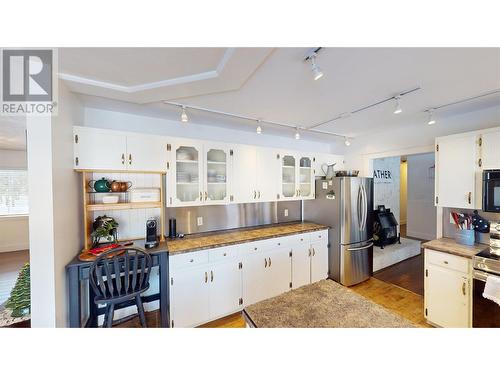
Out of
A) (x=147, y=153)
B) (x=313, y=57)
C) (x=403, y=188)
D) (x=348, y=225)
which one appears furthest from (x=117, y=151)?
(x=403, y=188)

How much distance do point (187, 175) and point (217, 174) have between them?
38cm

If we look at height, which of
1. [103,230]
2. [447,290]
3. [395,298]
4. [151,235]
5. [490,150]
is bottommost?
[395,298]

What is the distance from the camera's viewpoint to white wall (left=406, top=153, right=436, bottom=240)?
4.77 m

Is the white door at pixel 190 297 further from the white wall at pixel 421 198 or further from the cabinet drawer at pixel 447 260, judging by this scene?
the white wall at pixel 421 198

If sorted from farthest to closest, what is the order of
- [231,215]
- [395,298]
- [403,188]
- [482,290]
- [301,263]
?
[403,188]
[231,215]
[301,263]
[395,298]
[482,290]

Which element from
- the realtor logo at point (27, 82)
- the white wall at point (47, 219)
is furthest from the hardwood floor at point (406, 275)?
the realtor logo at point (27, 82)

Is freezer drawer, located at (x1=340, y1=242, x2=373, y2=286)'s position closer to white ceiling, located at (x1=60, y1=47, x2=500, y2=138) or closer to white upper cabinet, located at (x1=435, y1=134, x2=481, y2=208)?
white upper cabinet, located at (x1=435, y1=134, x2=481, y2=208)

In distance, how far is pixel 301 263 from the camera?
2.71 meters

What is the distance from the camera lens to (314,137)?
3367 mm

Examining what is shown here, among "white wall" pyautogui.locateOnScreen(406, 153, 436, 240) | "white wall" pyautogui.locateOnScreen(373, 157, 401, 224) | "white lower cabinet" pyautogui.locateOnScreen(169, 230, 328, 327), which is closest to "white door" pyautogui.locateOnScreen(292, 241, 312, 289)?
"white lower cabinet" pyautogui.locateOnScreen(169, 230, 328, 327)

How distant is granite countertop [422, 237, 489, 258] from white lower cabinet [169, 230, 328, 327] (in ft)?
4.37

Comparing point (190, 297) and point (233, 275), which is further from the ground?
point (233, 275)

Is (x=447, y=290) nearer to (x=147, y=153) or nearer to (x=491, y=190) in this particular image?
(x=491, y=190)
